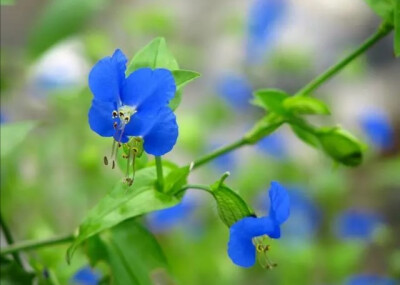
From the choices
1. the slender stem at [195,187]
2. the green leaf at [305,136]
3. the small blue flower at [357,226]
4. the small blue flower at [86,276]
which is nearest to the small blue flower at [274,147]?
the small blue flower at [357,226]

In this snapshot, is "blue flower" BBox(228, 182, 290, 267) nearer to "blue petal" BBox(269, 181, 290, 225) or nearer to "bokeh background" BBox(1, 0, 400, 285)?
"blue petal" BBox(269, 181, 290, 225)

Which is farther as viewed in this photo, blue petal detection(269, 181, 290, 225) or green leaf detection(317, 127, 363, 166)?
green leaf detection(317, 127, 363, 166)

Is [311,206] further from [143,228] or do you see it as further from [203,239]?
[143,228]

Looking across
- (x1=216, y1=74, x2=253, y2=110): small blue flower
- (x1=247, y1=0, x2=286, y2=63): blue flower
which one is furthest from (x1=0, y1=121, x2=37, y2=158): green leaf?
(x1=247, y1=0, x2=286, y2=63): blue flower

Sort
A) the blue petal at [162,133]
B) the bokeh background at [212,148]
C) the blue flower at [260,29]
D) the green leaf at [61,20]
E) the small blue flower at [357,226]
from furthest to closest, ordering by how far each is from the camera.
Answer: the blue flower at [260,29], the small blue flower at [357,226], the bokeh background at [212,148], the green leaf at [61,20], the blue petal at [162,133]

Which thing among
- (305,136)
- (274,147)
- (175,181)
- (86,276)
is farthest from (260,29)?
(175,181)

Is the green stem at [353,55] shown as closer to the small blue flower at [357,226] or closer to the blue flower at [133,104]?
the blue flower at [133,104]

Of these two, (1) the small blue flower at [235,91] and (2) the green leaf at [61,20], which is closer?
(2) the green leaf at [61,20]
